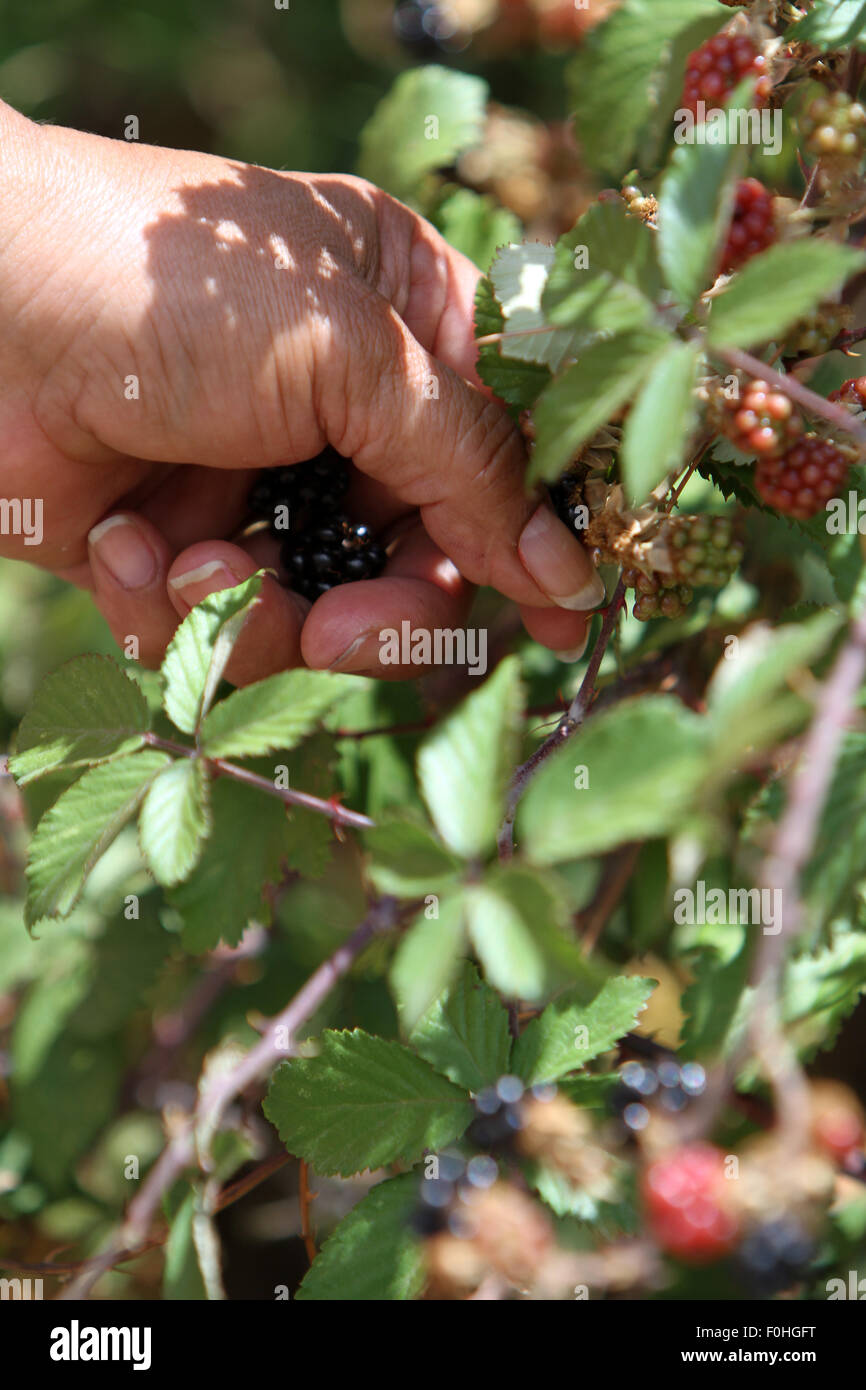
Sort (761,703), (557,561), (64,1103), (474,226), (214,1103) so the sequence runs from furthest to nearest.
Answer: (64,1103)
(474,226)
(214,1103)
(557,561)
(761,703)

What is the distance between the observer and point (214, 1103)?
3.87ft

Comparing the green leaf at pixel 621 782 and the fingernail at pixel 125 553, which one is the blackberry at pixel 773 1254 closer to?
the green leaf at pixel 621 782

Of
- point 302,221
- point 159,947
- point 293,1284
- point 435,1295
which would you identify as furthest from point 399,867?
point 293,1284

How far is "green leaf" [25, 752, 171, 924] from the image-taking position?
0.88 metres

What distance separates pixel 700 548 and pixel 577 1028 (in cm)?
44

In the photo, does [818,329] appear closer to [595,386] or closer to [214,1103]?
[595,386]

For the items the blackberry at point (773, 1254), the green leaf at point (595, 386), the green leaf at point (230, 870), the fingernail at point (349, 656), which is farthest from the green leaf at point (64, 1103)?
the green leaf at point (595, 386)

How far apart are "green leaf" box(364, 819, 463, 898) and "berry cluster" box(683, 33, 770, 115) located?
24.1 inches

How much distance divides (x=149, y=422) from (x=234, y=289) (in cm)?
19

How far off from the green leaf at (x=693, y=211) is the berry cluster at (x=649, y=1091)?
676 mm

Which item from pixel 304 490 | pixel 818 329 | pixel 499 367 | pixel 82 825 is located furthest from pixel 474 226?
pixel 82 825

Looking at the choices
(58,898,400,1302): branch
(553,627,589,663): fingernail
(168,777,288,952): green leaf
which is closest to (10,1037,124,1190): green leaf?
(58,898,400,1302): branch

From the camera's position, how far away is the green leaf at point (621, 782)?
509mm

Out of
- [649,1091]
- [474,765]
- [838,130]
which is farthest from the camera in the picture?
[649,1091]
